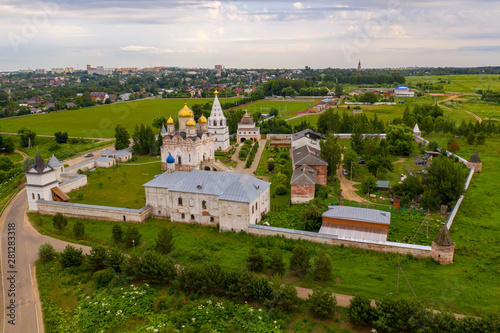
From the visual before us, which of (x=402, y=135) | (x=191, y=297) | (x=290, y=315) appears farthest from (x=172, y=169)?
(x=402, y=135)

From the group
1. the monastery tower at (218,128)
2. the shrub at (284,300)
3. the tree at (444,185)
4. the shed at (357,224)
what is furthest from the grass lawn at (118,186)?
the tree at (444,185)

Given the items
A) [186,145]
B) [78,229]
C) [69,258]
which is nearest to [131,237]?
[69,258]

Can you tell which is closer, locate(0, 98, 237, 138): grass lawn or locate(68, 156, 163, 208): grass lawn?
locate(68, 156, 163, 208): grass lawn

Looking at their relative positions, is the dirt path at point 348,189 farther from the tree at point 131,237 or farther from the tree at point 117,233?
the tree at point 117,233

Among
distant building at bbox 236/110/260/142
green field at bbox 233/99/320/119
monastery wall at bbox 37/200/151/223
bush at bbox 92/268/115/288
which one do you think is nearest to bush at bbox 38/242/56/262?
bush at bbox 92/268/115/288

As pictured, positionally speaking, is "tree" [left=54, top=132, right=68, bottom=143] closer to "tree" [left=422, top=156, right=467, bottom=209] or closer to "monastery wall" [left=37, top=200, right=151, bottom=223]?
"monastery wall" [left=37, top=200, right=151, bottom=223]

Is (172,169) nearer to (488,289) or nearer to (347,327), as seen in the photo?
(347,327)

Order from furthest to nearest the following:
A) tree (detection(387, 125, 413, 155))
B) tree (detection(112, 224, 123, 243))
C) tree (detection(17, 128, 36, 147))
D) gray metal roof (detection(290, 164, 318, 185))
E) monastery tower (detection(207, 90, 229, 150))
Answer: tree (detection(17, 128, 36, 147)) → monastery tower (detection(207, 90, 229, 150)) → tree (detection(387, 125, 413, 155)) → gray metal roof (detection(290, 164, 318, 185)) → tree (detection(112, 224, 123, 243))
